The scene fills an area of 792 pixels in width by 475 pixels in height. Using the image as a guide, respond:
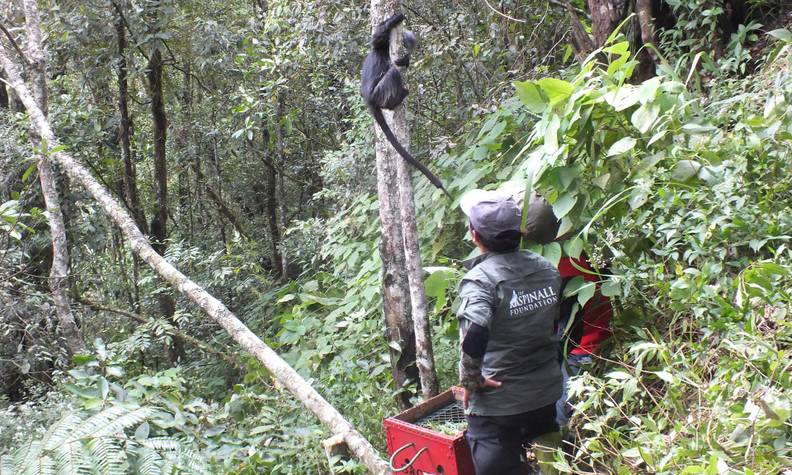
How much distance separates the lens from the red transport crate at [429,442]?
2.49m

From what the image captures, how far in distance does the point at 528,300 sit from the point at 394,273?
1.27 meters

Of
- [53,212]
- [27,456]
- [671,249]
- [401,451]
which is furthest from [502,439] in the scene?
[53,212]

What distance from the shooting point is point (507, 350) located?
237 cm

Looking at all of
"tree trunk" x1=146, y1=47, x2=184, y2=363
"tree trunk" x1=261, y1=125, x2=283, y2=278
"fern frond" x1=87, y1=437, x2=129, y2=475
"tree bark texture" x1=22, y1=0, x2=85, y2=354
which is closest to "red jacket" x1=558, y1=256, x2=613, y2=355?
"fern frond" x1=87, y1=437, x2=129, y2=475

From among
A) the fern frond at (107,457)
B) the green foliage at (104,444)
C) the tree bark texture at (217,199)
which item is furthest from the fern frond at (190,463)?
the tree bark texture at (217,199)

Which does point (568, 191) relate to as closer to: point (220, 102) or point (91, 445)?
point (91, 445)

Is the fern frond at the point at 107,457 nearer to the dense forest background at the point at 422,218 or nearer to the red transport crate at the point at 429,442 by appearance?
the dense forest background at the point at 422,218

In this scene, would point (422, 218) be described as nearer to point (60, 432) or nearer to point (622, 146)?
point (622, 146)

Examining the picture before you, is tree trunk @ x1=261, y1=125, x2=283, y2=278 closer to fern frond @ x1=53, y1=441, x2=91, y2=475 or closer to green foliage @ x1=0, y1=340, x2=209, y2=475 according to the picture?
green foliage @ x1=0, y1=340, x2=209, y2=475

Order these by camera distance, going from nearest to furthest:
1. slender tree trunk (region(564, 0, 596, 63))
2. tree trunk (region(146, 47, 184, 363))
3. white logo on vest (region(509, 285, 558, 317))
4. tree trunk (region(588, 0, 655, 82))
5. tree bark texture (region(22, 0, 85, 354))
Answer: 1. white logo on vest (region(509, 285, 558, 317))
2. tree trunk (region(588, 0, 655, 82))
3. slender tree trunk (region(564, 0, 596, 63))
4. tree bark texture (region(22, 0, 85, 354))
5. tree trunk (region(146, 47, 184, 363))

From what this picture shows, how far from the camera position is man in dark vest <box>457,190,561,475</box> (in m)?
2.32

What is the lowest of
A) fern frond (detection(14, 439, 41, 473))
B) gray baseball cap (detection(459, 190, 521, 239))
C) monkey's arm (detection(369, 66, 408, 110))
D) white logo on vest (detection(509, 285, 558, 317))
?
fern frond (detection(14, 439, 41, 473))

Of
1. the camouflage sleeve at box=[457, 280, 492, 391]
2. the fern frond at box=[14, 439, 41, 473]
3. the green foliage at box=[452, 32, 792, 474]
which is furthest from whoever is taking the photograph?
the fern frond at box=[14, 439, 41, 473]

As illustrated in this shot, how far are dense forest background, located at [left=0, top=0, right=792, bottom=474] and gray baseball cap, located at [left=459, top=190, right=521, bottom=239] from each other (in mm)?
328
